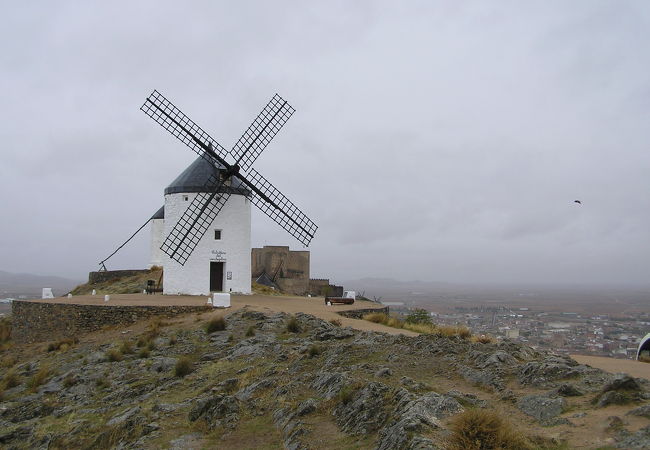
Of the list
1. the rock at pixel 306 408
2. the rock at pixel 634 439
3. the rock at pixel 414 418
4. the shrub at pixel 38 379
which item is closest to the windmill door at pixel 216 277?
the shrub at pixel 38 379

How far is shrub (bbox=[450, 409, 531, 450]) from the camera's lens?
6629 mm

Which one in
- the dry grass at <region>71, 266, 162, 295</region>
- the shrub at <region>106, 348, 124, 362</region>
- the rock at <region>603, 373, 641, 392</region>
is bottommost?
the shrub at <region>106, 348, 124, 362</region>

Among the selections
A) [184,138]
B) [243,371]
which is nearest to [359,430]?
[243,371]

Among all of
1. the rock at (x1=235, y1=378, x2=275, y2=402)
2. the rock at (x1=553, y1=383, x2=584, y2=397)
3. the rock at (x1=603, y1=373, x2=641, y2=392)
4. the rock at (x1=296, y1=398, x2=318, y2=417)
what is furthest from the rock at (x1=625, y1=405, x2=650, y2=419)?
the rock at (x1=235, y1=378, x2=275, y2=402)

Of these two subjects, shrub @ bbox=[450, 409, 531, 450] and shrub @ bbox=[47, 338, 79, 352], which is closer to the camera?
shrub @ bbox=[450, 409, 531, 450]

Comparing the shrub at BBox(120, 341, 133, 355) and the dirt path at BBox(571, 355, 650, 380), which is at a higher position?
the shrub at BBox(120, 341, 133, 355)

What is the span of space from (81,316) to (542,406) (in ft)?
58.1

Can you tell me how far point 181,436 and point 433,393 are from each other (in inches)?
180

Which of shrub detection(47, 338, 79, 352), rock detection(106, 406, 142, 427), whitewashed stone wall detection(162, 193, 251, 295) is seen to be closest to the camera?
rock detection(106, 406, 142, 427)

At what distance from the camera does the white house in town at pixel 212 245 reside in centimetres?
2556

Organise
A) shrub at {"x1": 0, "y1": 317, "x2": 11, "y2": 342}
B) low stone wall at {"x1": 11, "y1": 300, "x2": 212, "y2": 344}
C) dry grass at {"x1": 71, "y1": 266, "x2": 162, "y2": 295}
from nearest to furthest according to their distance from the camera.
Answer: low stone wall at {"x1": 11, "y1": 300, "x2": 212, "y2": 344}
shrub at {"x1": 0, "y1": 317, "x2": 11, "y2": 342}
dry grass at {"x1": 71, "y1": 266, "x2": 162, "y2": 295}

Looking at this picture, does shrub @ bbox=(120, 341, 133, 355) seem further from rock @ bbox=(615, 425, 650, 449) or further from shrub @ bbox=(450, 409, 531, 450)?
rock @ bbox=(615, 425, 650, 449)

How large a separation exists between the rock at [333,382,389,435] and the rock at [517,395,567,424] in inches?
82.6

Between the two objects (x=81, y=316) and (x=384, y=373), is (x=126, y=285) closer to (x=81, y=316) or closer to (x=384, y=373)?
(x=81, y=316)
